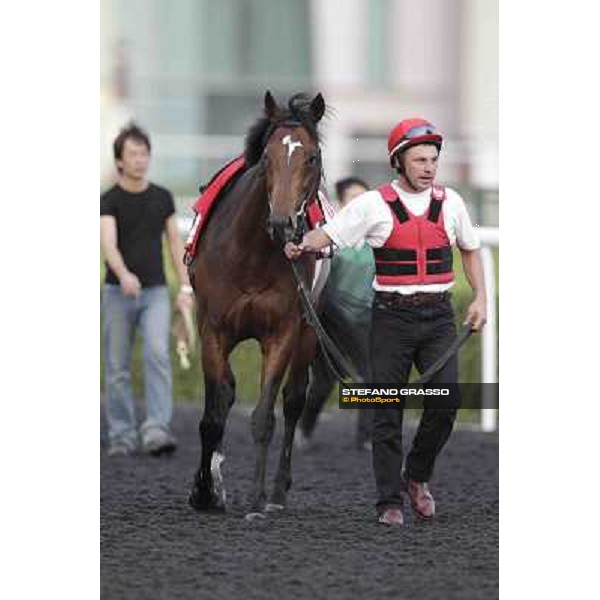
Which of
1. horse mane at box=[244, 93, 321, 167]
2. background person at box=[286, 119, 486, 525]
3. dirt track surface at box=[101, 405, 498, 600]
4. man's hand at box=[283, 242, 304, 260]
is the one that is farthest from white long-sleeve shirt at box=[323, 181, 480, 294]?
dirt track surface at box=[101, 405, 498, 600]

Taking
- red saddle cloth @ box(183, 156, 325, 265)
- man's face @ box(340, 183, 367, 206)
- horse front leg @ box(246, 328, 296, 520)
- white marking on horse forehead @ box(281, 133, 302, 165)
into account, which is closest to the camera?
white marking on horse forehead @ box(281, 133, 302, 165)

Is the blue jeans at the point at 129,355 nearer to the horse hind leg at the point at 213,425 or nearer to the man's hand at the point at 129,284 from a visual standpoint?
the man's hand at the point at 129,284

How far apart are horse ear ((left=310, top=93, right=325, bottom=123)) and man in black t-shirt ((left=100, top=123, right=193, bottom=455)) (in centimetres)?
209

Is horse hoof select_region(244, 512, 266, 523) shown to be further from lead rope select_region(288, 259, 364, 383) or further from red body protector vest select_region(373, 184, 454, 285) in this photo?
red body protector vest select_region(373, 184, 454, 285)

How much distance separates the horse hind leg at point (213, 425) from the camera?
22.6 ft

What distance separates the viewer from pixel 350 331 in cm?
734

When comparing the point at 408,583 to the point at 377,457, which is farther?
the point at 377,457

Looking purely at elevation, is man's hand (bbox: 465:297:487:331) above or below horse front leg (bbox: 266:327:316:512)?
above

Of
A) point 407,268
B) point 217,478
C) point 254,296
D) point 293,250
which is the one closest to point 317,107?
point 293,250

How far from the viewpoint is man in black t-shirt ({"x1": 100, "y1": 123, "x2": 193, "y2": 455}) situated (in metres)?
8.54
